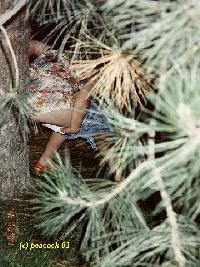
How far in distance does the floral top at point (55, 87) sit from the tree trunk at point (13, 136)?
161 mm

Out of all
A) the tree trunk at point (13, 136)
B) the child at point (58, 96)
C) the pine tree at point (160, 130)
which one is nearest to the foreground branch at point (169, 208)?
the pine tree at point (160, 130)

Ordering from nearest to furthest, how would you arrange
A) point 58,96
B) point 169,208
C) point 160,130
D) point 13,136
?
point 160,130 → point 169,208 → point 58,96 → point 13,136

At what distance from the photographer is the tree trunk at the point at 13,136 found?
109 inches

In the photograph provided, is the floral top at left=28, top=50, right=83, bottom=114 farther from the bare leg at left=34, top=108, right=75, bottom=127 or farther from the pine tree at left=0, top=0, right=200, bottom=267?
the pine tree at left=0, top=0, right=200, bottom=267

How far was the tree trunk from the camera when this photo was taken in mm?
2762

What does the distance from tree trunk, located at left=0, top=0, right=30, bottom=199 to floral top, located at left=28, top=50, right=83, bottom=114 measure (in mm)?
161

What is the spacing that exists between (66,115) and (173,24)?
5.39ft

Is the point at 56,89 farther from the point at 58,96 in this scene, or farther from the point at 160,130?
the point at 160,130

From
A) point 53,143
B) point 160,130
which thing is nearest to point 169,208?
point 160,130

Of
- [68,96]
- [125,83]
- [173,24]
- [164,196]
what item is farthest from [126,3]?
[68,96]

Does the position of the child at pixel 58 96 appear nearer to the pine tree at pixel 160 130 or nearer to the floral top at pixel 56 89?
the floral top at pixel 56 89

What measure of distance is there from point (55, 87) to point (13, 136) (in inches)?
17.3

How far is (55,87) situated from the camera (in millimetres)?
2682

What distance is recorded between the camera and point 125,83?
4.93ft
